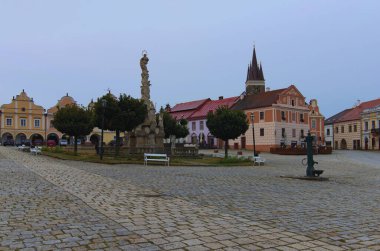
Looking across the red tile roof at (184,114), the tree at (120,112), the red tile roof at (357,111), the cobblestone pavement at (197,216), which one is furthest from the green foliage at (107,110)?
the red tile roof at (357,111)

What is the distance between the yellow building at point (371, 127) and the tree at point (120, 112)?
53.1 meters

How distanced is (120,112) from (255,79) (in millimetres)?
56964

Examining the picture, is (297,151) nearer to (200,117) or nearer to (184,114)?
(200,117)

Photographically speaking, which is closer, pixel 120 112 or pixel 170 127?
pixel 120 112

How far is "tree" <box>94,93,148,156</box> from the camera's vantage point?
99.6 ft

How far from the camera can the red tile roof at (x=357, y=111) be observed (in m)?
76.4

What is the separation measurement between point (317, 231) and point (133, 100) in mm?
25468

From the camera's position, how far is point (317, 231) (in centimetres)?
662

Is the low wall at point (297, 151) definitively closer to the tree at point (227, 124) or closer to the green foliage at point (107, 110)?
the tree at point (227, 124)

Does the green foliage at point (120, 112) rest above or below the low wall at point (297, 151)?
above

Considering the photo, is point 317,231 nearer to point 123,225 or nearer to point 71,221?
point 123,225

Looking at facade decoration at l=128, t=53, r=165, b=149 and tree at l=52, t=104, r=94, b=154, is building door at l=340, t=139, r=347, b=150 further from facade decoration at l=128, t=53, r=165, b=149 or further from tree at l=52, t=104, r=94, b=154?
tree at l=52, t=104, r=94, b=154

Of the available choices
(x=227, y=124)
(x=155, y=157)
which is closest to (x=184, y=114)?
(x=227, y=124)

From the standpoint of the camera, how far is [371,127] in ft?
235
